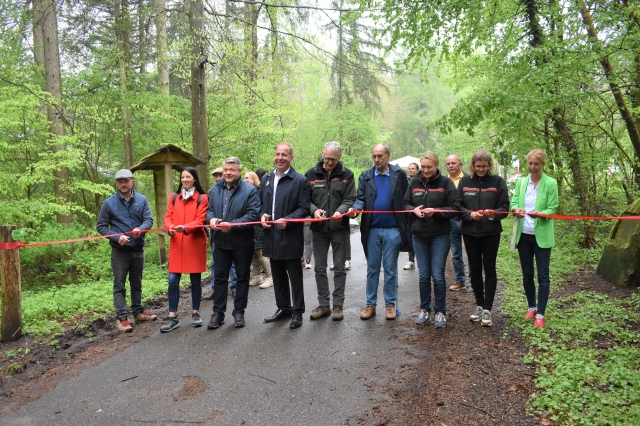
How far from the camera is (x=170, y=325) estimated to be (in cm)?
570

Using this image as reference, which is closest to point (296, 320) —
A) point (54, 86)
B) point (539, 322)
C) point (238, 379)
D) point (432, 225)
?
point (238, 379)

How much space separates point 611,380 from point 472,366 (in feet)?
3.69

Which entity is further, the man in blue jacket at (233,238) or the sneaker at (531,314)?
the man in blue jacket at (233,238)

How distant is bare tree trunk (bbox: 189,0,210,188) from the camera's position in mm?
10078

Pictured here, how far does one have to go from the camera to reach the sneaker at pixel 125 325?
226 inches

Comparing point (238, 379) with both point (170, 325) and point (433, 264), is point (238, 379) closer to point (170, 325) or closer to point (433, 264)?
point (170, 325)

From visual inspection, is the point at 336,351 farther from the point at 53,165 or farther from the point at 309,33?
the point at 309,33

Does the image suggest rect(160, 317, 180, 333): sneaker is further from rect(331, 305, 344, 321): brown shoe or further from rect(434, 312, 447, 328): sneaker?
rect(434, 312, 447, 328): sneaker

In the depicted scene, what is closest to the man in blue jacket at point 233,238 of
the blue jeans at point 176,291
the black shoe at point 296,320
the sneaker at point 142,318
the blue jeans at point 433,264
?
the blue jeans at point 176,291

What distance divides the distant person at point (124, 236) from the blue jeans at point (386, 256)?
307 cm

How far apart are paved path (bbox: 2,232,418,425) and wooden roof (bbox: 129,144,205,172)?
4745mm

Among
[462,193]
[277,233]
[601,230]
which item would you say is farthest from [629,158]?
[277,233]

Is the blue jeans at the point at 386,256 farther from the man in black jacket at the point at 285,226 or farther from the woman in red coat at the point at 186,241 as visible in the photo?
the woman in red coat at the point at 186,241

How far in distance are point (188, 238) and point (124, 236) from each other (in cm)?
80
